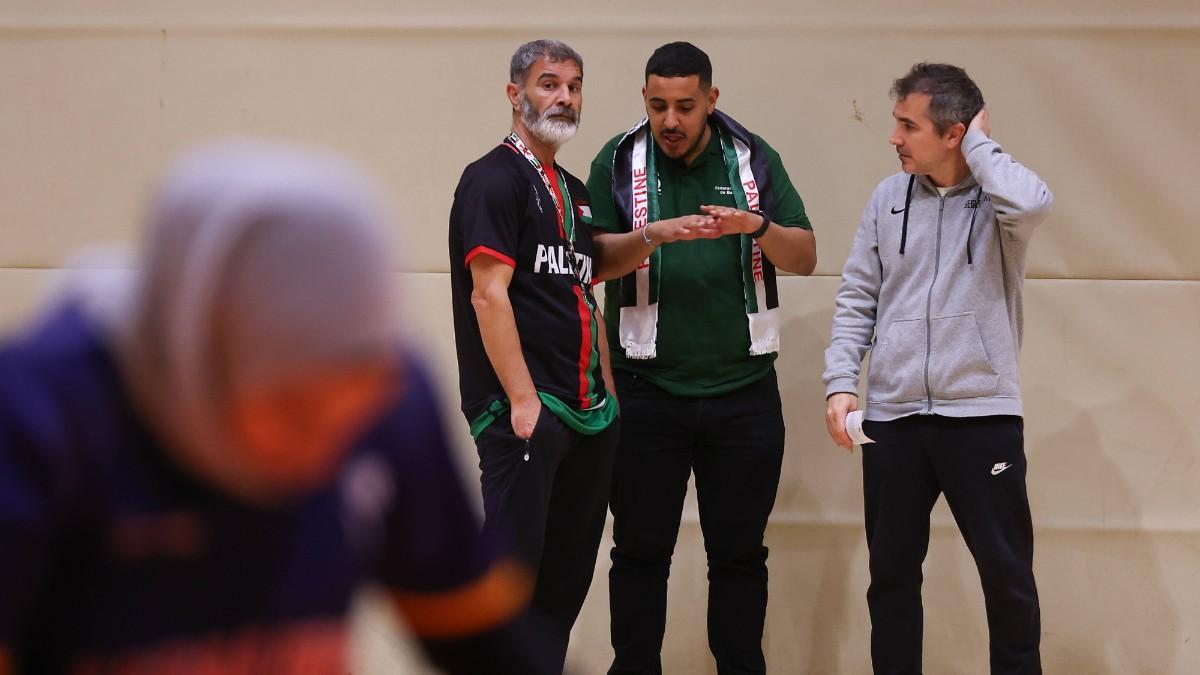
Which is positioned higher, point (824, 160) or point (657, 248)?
point (824, 160)

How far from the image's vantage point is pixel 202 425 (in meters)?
0.72

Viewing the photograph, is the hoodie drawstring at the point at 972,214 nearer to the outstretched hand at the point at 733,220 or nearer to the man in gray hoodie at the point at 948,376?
the man in gray hoodie at the point at 948,376

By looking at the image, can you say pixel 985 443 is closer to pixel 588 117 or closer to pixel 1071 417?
pixel 1071 417

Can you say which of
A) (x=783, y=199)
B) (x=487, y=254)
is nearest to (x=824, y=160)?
(x=783, y=199)

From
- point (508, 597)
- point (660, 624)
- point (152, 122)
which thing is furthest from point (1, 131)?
point (508, 597)

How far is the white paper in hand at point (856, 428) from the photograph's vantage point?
2.90m

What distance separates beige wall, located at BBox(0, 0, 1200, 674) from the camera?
3486mm

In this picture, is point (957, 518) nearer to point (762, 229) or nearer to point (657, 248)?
point (762, 229)

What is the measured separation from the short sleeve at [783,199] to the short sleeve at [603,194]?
16.2 inches

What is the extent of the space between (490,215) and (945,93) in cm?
113

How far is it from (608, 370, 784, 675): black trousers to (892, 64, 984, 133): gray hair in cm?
82

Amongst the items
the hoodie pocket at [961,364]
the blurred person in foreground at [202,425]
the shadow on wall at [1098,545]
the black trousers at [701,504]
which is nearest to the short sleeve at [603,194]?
the black trousers at [701,504]

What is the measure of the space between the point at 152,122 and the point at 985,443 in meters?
2.57

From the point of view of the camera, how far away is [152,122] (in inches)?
143
